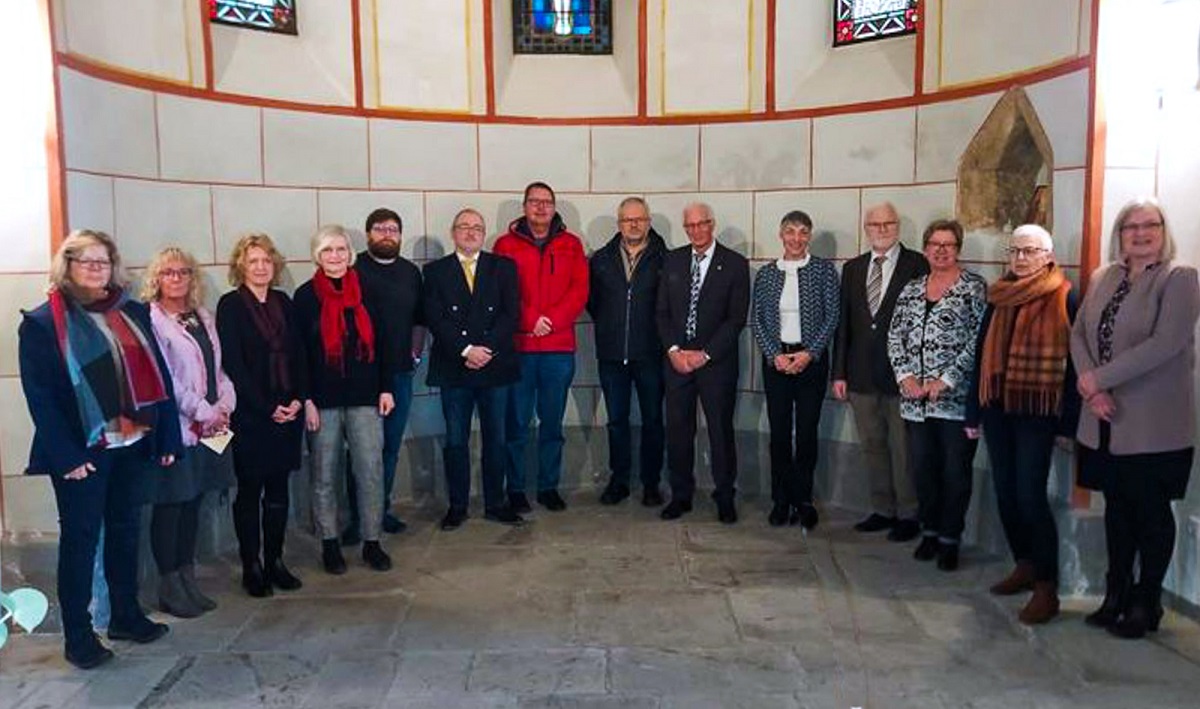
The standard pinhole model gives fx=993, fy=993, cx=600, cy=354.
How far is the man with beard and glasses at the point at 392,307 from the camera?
4.45 metres

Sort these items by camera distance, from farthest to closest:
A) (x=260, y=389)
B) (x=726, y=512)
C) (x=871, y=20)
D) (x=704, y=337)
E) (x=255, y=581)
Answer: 1. (x=871, y=20)
2. (x=726, y=512)
3. (x=704, y=337)
4. (x=255, y=581)
5. (x=260, y=389)

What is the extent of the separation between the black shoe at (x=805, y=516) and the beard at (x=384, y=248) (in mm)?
2310

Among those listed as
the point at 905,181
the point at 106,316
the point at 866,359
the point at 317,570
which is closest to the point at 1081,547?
the point at 866,359

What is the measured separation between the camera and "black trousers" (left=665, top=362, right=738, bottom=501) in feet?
15.8

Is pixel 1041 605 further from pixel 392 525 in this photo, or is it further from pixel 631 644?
pixel 392 525

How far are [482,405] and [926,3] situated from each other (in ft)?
9.52

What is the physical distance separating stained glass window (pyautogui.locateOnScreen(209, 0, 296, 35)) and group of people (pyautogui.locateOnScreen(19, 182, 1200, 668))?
1.25 m

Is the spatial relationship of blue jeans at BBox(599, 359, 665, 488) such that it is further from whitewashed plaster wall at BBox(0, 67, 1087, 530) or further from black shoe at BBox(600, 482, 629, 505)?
whitewashed plaster wall at BBox(0, 67, 1087, 530)

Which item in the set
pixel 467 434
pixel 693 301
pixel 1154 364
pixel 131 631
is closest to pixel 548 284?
pixel 693 301

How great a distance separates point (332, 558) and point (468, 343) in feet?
3.80

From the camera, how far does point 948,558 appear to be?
416 cm

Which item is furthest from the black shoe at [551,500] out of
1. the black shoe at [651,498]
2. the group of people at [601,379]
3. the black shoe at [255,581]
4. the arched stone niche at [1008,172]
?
the arched stone niche at [1008,172]

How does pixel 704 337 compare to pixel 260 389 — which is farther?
pixel 704 337

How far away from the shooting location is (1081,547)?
3.78 m
